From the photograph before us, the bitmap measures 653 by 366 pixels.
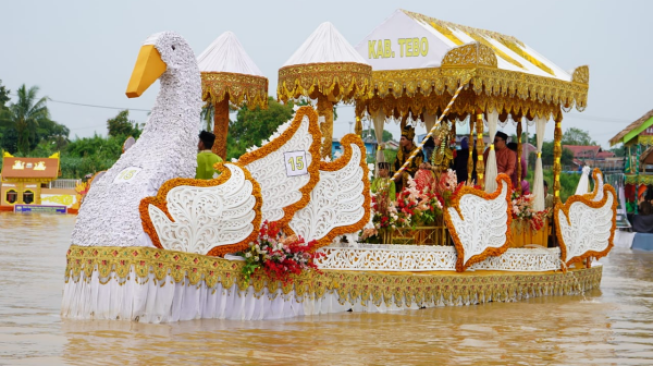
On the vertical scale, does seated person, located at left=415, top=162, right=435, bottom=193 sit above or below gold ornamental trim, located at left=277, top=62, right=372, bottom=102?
below

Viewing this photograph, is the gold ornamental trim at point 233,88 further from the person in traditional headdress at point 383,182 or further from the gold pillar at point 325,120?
the person in traditional headdress at point 383,182

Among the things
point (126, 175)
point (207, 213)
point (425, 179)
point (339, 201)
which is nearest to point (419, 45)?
point (425, 179)

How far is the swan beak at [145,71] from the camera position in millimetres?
7724

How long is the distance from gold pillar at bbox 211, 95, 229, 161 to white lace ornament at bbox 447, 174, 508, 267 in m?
3.32

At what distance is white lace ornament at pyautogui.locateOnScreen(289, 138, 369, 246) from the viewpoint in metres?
8.52

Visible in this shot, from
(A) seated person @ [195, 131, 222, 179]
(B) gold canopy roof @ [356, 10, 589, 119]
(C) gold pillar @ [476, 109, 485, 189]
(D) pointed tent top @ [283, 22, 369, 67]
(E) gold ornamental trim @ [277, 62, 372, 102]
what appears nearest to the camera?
(A) seated person @ [195, 131, 222, 179]

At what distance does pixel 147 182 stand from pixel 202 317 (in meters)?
1.35

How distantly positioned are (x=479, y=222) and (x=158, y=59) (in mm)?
4531

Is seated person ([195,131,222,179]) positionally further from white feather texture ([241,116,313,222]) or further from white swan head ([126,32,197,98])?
white swan head ([126,32,197,98])

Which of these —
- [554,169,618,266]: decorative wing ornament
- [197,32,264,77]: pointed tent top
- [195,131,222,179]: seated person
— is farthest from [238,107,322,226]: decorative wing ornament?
[554,169,618,266]: decorative wing ornament

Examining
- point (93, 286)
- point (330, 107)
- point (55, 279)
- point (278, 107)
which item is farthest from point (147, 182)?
point (278, 107)

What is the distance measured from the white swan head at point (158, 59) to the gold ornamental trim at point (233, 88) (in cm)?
250

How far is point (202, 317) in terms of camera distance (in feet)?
25.3

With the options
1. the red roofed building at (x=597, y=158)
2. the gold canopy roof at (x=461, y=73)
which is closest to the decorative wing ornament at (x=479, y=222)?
the gold canopy roof at (x=461, y=73)
